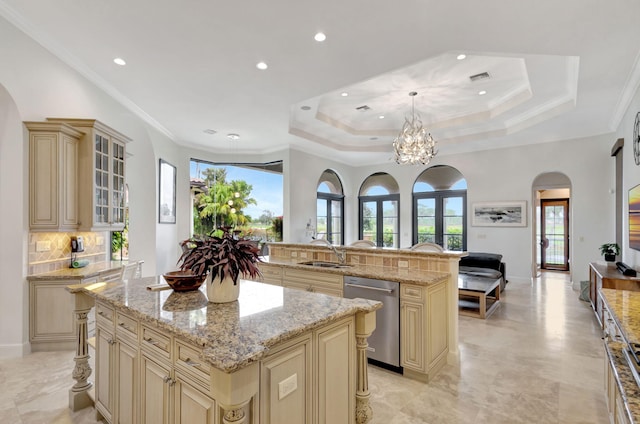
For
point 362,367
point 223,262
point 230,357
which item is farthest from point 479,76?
point 230,357

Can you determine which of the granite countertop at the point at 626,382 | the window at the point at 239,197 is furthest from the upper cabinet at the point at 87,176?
the granite countertop at the point at 626,382

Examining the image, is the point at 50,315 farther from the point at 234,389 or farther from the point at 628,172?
the point at 628,172

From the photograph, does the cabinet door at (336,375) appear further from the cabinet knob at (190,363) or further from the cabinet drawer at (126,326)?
the cabinet drawer at (126,326)

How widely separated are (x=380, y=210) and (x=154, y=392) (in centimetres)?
850

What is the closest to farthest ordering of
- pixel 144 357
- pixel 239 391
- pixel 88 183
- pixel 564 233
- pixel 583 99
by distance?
pixel 239 391 < pixel 144 357 < pixel 88 183 < pixel 583 99 < pixel 564 233

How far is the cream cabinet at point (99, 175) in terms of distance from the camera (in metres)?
3.74

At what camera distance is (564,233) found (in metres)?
9.20

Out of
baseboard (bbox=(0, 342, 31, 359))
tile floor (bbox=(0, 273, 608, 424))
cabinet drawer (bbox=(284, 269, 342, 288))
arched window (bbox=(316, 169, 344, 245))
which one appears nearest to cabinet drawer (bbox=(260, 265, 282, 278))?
cabinet drawer (bbox=(284, 269, 342, 288))

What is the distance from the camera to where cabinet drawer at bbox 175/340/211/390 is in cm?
134

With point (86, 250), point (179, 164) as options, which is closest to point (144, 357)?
point (86, 250)

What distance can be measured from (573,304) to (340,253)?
443cm

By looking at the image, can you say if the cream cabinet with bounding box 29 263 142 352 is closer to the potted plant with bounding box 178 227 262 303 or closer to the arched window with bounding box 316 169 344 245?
the potted plant with bounding box 178 227 262 303

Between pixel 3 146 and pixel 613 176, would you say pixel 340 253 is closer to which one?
pixel 3 146

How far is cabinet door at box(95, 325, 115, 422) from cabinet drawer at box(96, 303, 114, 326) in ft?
0.17
